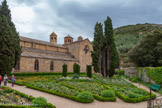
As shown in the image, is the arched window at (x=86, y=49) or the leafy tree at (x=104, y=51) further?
the arched window at (x=86, y=49)

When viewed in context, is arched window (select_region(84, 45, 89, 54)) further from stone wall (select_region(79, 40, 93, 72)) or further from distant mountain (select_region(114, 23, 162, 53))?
distant mountain (select_region(114, 23, 162, 53))

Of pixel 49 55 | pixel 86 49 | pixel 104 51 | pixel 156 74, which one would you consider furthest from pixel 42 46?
pixel 156 74

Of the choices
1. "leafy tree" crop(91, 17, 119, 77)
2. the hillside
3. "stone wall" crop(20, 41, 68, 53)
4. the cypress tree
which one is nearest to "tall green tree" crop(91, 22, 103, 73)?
"leafy tree" crop(91, 17, 119, 77)

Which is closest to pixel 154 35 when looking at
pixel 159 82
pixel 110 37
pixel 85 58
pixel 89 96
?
pixel 110 37

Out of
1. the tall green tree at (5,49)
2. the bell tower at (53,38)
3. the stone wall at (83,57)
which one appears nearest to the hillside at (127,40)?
the stone wall at (83,57)

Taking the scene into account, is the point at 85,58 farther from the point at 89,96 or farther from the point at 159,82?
the point at 89,96

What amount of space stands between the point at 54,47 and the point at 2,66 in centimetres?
2179

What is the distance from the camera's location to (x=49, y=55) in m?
31.0

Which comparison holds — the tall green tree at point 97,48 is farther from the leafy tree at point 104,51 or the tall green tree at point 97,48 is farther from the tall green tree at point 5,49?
the tall green tree at point 5,49

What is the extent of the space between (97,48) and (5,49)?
1367cm

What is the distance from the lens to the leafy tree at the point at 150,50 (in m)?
23.1

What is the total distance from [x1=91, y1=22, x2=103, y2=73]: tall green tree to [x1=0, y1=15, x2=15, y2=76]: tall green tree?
40.6 feet

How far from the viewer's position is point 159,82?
615 inches

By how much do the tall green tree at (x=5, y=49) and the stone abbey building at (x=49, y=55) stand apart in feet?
27.8
